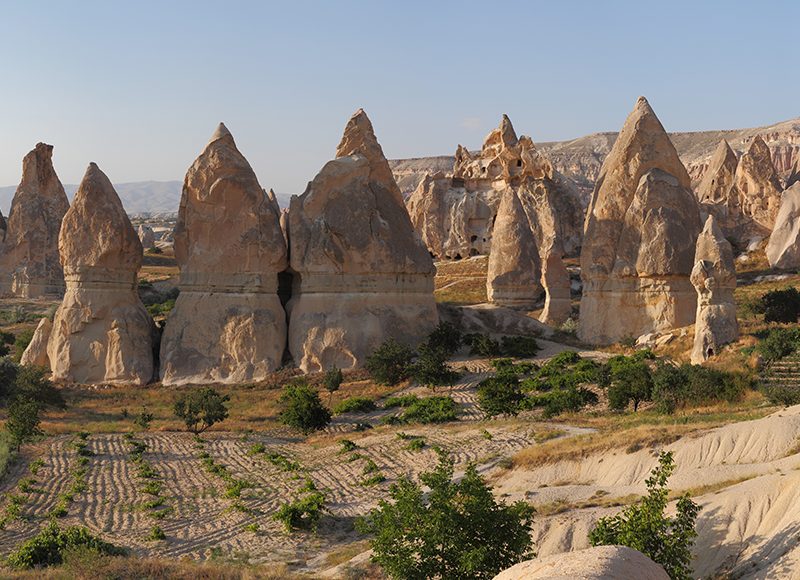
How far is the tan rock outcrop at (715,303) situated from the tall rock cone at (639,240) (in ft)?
15.2

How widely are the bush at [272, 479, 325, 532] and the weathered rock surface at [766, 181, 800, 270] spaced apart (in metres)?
36.8

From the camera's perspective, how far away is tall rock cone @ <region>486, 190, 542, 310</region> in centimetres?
3731

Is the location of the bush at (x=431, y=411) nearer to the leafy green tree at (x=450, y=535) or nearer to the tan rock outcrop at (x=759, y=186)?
the leafy green tree at (x=450, y=535)

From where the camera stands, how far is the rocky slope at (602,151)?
121 metres

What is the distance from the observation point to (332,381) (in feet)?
80.4

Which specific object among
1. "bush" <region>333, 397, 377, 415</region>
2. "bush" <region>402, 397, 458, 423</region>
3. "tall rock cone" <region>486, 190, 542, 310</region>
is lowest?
"bush" <region>333, 397, 377, 415</region>

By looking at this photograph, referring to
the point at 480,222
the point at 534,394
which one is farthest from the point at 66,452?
the point at 480,222

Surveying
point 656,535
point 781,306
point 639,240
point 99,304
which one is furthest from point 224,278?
point 656,535

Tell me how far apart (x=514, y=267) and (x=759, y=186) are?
25.9 metres

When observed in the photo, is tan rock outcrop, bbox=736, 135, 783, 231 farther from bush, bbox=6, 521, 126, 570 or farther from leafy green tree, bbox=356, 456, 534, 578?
bush, bbox=6, 521, 126, 570

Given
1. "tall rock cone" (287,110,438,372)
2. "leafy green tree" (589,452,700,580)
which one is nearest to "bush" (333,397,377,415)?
"tall rock cone" (287,110,438,372)

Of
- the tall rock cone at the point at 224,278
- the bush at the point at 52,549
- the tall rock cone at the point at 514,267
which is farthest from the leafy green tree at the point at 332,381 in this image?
the tall rock cone at the point at 514,267

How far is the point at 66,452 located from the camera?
18.8m

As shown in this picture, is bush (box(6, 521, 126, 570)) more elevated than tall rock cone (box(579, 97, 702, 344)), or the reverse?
tall rock cone (box(579, 97, 702, 344))
